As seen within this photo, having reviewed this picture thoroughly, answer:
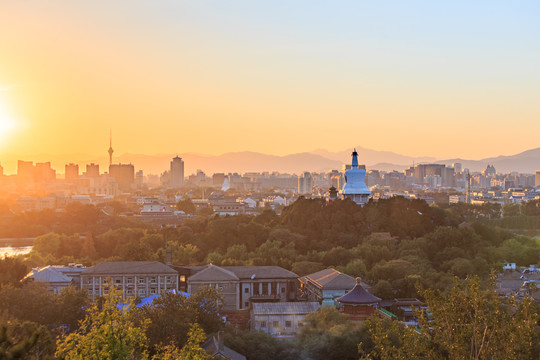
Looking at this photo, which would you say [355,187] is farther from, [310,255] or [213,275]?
[213,275]

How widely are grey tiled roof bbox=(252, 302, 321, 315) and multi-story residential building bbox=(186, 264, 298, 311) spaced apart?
10.2 feet

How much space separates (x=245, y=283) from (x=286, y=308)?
495cm

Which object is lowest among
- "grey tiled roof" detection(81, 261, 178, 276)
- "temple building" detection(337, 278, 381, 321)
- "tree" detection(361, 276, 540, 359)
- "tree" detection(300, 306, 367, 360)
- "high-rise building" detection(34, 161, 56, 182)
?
"tree" detection(300, 306, 367, 360)

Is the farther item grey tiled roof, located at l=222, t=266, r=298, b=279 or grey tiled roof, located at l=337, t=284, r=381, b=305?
grey tiled roof, located at l=222, t=266, r=298, b=279

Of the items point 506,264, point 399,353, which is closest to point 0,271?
point 399,353

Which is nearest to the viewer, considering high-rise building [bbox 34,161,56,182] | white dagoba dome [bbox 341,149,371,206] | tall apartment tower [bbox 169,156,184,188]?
white dagoba dome [bbox 341,149,371,206]

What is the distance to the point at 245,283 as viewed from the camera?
849 inches

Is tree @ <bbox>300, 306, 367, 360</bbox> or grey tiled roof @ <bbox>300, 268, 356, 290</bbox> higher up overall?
grey tiled roof @ <bbox>300, 268, 356, 290</bbox>

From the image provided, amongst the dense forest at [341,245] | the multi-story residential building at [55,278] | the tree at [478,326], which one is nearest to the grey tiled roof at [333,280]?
the dense forest at [341,245]

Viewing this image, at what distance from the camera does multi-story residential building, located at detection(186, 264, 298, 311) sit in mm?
20859

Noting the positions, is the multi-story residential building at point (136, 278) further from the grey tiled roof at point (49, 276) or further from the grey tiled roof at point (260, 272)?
the grey tiled roof at point (260, 272)

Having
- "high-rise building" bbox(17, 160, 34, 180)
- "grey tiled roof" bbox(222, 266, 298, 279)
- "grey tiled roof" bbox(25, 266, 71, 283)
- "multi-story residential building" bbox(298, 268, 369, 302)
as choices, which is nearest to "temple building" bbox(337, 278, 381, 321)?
"multi-story residential building" bbox(298, 268, 369, 302)

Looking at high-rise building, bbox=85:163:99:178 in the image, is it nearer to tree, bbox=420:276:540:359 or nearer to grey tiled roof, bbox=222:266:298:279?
grey tiled roof, bbox=222:266:298:279

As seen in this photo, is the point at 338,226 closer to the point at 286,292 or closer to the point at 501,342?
the point at 286,292
